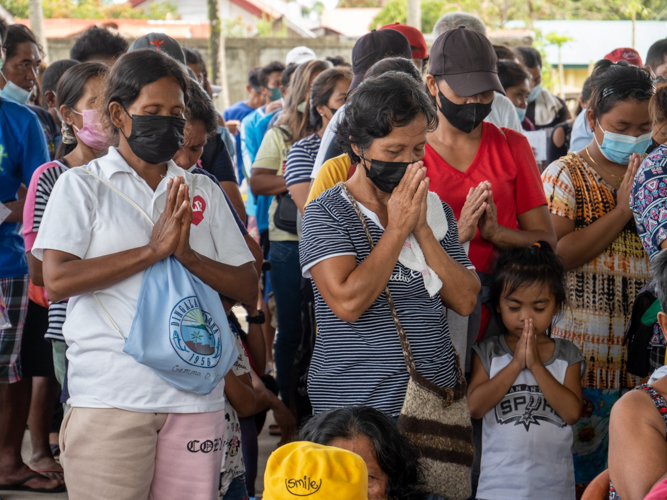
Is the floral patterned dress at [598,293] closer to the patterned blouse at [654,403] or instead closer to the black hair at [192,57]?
the patterned blouse at [654,403]

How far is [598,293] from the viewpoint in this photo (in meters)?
3.33

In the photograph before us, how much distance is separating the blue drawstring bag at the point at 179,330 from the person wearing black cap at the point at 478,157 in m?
1.11

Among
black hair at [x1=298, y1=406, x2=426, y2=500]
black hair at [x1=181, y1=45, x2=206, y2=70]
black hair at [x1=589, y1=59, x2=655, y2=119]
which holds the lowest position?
black hair at [x1=298, y1=406, x2=426, y2=500]

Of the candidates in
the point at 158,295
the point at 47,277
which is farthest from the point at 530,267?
the point at 47,277

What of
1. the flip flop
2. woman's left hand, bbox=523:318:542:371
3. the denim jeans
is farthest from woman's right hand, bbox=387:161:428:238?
the flip flop

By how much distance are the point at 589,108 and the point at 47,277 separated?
2.63 metres

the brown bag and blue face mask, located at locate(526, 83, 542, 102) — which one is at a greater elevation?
blue face mask, located at locate(526, 83, 542, 102)

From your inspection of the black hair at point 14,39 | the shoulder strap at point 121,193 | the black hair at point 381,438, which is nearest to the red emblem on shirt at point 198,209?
the shoulder strap at point 121,193

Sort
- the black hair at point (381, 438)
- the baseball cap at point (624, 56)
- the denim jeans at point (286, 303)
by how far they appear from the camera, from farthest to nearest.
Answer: the baseball cap at point (624, 56)
the denim jeans at point (286, 303)
the black hair at point (381, 438)

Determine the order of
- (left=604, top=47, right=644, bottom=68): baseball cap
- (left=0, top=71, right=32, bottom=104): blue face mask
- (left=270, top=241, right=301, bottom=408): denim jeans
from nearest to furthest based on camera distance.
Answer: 1. (left=0, top=71, right=32, bottom=104): blue face mask
2. (left=270, top=241, right=301, bottom=408): denim jeans
3. (left=604, top=47, right=644, bottom=68): baseball cap

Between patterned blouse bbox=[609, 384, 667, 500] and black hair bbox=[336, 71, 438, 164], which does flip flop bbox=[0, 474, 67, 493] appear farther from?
patterned blouse bbox=[609, 384, 667, 500]

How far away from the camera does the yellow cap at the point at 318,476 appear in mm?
1453

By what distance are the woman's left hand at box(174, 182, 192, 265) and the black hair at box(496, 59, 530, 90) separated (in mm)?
3299

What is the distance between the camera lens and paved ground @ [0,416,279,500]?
371 centimetres
